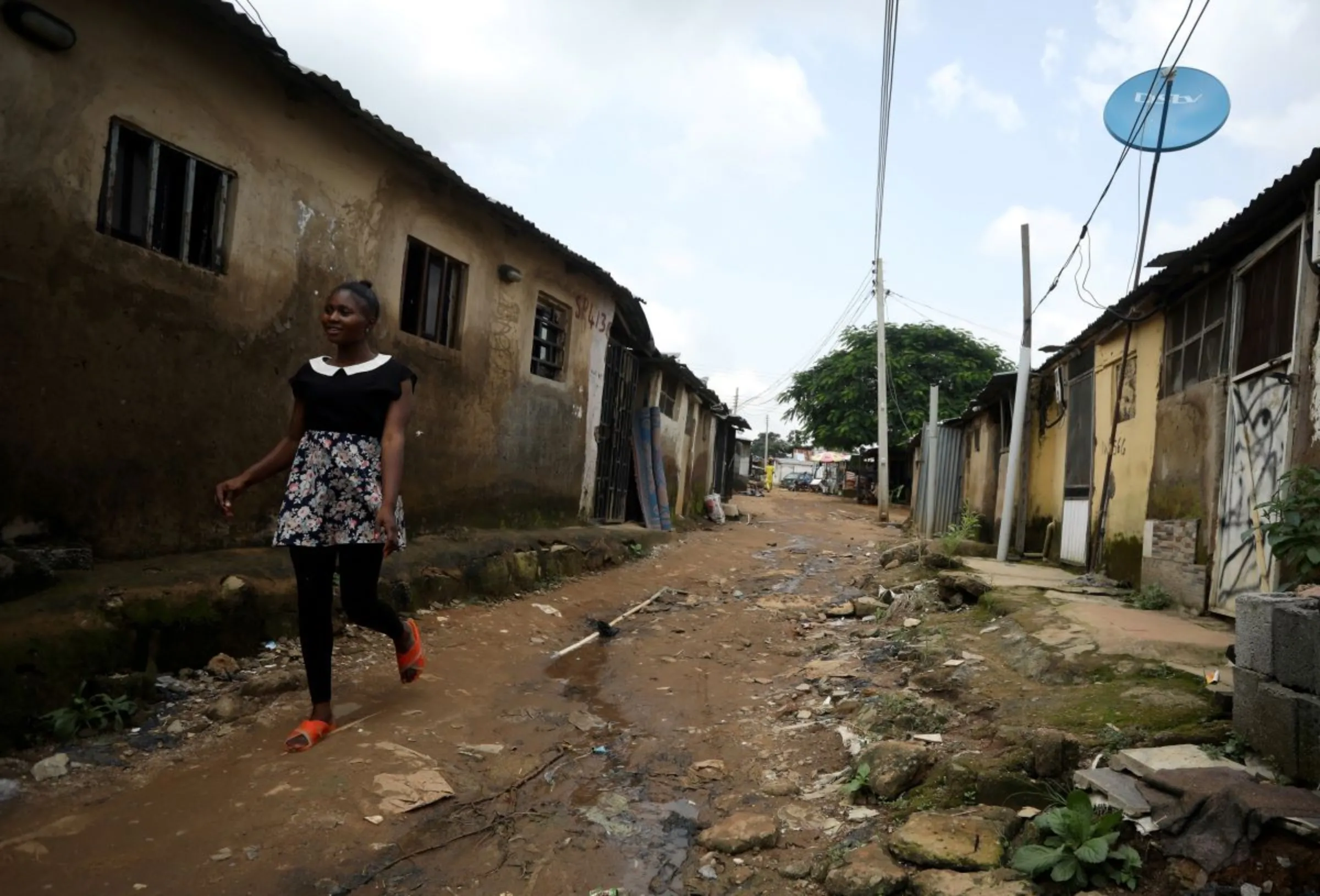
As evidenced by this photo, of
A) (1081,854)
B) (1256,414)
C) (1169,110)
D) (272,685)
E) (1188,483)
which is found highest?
(1169,110)

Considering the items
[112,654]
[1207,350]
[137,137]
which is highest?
[137,137]

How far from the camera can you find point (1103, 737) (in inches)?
105

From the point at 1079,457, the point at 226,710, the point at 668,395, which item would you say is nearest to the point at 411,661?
the point at 226,710

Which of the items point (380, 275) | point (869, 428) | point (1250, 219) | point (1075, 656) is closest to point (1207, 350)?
point (1250, 219)

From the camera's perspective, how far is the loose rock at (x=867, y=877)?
2.14 metres

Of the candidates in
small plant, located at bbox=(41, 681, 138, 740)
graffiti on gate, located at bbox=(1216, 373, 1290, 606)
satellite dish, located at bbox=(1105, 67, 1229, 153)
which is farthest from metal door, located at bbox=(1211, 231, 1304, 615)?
small plant, located at bbox=(41, 681, 138, 740)

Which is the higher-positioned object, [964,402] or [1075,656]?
[964,402]

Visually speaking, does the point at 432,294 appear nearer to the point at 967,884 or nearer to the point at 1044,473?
the point at 967,884

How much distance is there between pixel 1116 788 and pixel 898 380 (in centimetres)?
2656

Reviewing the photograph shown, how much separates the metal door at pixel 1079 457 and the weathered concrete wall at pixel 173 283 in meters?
6.21

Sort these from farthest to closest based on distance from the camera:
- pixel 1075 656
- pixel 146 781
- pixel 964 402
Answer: pixel 964 402 → pixel 1075 656 → pixel 146 781

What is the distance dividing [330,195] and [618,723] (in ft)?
13.5

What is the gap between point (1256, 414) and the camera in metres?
4.71

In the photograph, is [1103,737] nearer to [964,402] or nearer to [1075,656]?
[1075,656]
